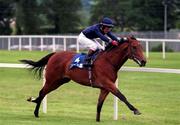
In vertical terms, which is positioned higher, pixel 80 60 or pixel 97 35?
pixel 97 35

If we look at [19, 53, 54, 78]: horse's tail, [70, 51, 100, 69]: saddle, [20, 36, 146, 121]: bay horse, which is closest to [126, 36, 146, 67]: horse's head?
[20, 36, 146, 121]: bay horse

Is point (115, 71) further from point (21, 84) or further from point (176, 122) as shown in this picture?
point (21, 84)

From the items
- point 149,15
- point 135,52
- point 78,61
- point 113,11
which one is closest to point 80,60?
point 78,61

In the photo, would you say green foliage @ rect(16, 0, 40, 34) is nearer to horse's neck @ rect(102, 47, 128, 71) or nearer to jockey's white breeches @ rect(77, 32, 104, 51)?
jockey's white breeches @ rect(77, 32, 104, 51)

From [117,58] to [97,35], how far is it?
2.07ft

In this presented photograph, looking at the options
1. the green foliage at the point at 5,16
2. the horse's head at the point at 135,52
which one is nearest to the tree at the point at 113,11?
the green foliage at the point at 5,16

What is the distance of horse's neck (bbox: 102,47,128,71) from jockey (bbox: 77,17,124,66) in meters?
0.17

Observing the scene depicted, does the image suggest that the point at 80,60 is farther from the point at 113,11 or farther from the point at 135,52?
the point at 113,11

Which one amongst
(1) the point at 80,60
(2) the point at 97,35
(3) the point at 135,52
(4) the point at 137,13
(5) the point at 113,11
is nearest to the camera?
(3) the point at 135,52

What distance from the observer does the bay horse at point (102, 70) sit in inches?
451

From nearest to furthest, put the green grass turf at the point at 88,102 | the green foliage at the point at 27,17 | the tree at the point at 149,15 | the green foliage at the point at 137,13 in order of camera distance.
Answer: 1. the green grass turf at the point at 88,102
2. the green foliage at the point at 27,17
3. the tree at the point at 149,15
4. the green foliage at the point at 137,13

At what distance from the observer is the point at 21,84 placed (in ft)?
69.6

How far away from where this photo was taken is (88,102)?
1648 cm

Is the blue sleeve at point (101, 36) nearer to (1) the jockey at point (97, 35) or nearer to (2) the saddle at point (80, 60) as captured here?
(1) the jockey at point (97, 35)
